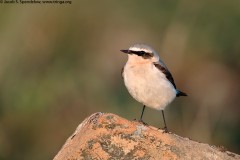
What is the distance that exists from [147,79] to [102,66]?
5484 millimetres

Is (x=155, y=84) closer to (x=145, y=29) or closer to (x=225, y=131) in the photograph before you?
(x=225, y=131)

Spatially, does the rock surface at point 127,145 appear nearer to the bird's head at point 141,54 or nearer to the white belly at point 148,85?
the white belly at point 148,85

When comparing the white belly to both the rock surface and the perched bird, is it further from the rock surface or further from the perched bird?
the rock surface

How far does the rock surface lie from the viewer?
7.44m

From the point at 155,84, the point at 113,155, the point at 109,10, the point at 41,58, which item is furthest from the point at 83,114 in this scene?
the point at 113,155

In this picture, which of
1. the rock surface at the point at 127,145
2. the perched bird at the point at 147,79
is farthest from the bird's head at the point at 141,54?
the rock surface at the point at 127,145

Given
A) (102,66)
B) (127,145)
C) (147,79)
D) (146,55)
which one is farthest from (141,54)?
(102,66)

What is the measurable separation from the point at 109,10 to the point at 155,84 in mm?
5632

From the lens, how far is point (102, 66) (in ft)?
48.9

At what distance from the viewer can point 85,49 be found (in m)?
14.5

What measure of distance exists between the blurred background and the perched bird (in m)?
3.06

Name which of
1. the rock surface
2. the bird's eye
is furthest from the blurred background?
the rock surface

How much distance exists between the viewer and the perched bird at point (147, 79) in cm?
940

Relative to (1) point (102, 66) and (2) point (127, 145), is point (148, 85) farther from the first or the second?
(1) point (102, 66)
